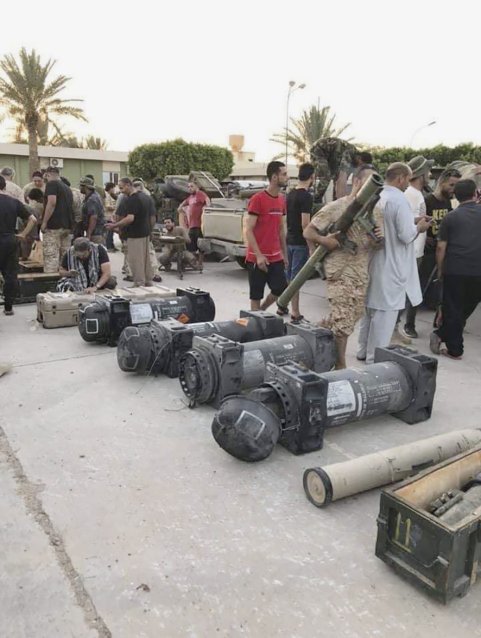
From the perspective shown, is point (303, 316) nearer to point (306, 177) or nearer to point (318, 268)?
point (306, 177)

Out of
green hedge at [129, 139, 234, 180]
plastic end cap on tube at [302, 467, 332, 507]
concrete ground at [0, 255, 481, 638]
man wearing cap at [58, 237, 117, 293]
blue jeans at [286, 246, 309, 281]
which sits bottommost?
concrete ground at [0, 255, 481, 638]

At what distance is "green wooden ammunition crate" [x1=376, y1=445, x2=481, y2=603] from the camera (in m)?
2.12

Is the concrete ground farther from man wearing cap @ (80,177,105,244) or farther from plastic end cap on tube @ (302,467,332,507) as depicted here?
man wearing cap @ (80,177,105,244)

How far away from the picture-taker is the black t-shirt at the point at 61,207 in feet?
27.2

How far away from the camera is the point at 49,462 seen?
3.27 m

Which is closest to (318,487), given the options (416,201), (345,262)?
(345,262)

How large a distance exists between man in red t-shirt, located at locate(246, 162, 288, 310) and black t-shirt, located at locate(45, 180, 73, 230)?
3707mm

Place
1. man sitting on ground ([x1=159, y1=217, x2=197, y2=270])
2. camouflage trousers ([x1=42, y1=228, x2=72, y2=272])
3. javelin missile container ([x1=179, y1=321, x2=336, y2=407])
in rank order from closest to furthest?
javelin missile container ([x1=179, y1=321, x2=336, y2=407])
camouflage trousers ([x1=42, y1=228, x2=72, y2=272])
man sitting on ground ([x1=159, y1=217, x2=197, y2=270])

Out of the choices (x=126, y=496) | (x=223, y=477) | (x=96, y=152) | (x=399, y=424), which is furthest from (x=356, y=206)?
(x=96, y=152)

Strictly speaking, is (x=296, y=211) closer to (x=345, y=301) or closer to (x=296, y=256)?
(x=296, y=256)

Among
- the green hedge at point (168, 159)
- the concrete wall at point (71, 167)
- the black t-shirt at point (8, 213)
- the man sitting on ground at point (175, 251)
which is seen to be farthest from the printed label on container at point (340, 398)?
the concrete wall at point (71, 167)

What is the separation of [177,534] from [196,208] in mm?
9368

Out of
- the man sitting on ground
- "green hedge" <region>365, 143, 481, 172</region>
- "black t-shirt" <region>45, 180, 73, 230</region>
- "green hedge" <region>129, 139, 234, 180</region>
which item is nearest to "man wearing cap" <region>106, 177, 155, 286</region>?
"black t-shirt" <region>45, 180, 73, 230</region>

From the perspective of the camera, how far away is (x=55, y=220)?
27.5ft
